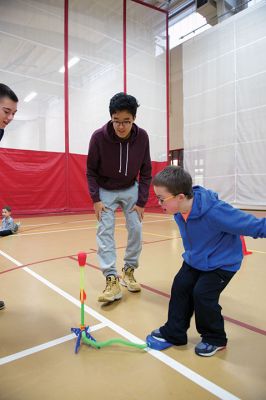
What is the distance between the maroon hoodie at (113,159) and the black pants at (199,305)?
725mm

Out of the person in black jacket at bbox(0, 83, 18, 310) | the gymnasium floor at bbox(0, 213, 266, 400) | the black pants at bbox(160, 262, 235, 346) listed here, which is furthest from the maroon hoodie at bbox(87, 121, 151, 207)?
the black pants at bbox(160, 262, 235, 346)

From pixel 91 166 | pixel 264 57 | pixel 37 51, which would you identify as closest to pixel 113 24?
pixel 37 51

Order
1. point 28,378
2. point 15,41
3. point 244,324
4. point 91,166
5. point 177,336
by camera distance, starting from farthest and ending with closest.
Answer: point 15,41 < point 91,166 < point 244,324 < point 177,336 < point 28,378

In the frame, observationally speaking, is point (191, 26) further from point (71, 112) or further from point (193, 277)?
point (193, 277)

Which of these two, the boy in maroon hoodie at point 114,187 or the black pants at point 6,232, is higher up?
the boy in maroon hoodie at point 114,187

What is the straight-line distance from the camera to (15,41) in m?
6.60

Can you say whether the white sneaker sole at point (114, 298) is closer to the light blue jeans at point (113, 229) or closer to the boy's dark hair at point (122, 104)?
the light blue jeans at point (113, 229)

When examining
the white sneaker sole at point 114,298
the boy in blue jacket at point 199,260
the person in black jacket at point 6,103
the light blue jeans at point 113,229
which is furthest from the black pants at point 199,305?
the person in black jacket at point 6,103

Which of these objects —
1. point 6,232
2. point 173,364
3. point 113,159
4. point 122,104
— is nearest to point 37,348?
point 173,364

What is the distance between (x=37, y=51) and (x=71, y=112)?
4.82 feet

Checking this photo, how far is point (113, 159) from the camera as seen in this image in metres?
1.80

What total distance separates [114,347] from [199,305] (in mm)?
376

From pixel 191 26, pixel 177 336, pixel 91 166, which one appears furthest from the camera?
Result: pixel 191 26

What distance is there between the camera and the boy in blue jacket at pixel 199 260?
117 cm
